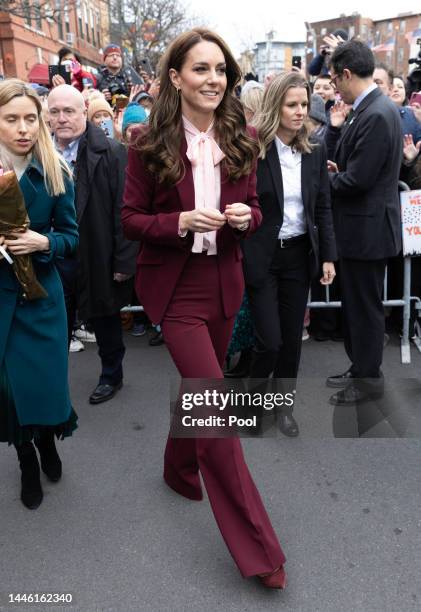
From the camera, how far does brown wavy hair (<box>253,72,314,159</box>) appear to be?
3232 millimetres

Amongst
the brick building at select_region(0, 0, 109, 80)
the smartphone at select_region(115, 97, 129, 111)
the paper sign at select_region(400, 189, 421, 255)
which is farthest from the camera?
the brick building at select_region(0, 0, 109, 80)

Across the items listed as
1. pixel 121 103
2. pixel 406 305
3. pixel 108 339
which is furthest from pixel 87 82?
pixel 406 305

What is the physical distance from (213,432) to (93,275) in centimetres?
204

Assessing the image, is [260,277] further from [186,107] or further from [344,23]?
[344,23]

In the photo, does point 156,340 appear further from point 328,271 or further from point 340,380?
point 328,271

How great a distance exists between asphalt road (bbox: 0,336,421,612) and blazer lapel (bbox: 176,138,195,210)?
5.18 feet

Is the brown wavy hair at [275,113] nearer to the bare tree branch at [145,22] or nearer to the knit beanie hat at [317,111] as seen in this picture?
the knit beanie hat at [317,111]

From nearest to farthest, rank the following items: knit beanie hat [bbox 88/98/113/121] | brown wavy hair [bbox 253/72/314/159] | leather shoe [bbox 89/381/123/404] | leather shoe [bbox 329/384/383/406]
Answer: brown wavy hair [bbox 253/72/314/159]
leather shoe [bbox 329/384/383/406]
leather shoe [bbox 89/381/123/404]
knit beanie hat [bbox 88/98/113/121]

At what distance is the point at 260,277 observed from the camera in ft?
11.0

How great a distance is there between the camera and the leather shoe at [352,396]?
401 cm

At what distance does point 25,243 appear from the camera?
2.53 metres
